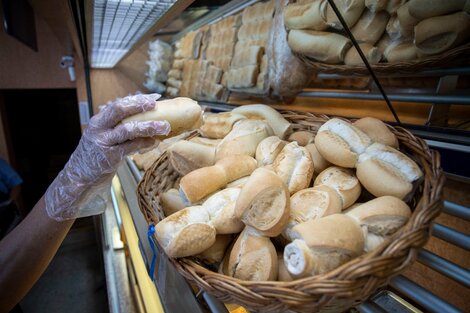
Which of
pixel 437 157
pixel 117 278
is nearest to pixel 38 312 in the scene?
pixel 117 278

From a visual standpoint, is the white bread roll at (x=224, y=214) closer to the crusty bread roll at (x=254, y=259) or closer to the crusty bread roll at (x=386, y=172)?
the crusty bread roll at (x=254, y=259)

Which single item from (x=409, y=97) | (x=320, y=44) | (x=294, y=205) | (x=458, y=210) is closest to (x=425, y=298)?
(x=458, y=210)

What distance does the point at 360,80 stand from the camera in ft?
3.89

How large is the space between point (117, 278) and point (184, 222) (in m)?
1.22

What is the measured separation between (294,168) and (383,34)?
57 centimetres

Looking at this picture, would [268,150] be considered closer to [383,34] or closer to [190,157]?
[190,157]

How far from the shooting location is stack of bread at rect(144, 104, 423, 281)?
533mm

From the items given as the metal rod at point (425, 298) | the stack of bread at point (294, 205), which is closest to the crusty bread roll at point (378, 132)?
the stack of bread at point (294, 205)

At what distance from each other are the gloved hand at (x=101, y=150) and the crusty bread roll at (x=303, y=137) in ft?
1.35

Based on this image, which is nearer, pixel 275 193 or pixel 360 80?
pixel 275 193

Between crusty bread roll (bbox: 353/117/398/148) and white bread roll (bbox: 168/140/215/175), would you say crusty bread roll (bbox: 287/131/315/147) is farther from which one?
white bread roll (bbox: 168/140/215/175)

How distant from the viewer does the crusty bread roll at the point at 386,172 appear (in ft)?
2.00

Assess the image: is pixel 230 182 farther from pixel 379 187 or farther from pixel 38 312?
pixel 38 312

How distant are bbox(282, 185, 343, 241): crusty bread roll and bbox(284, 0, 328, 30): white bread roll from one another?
0.70 meters
